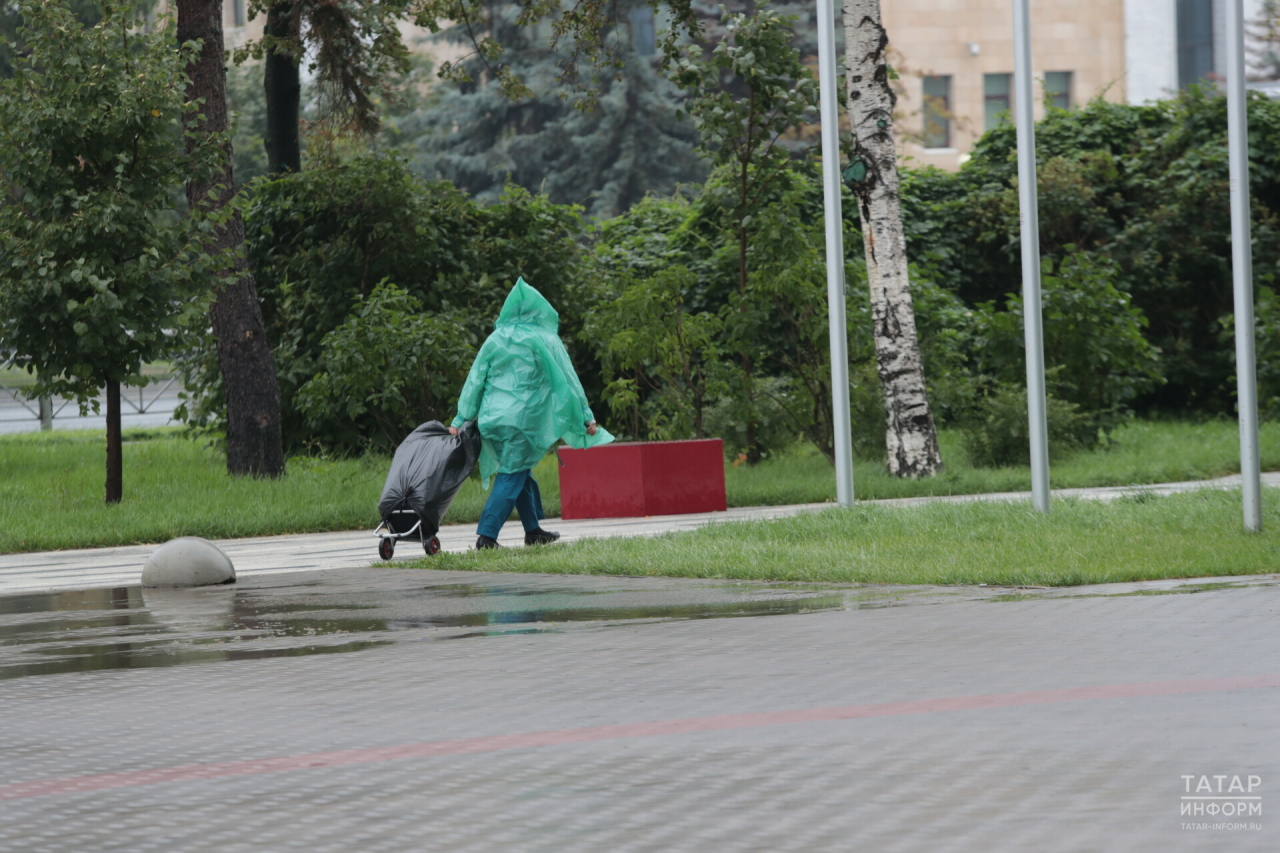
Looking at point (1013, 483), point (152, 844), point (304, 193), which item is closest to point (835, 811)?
point (152, 844)

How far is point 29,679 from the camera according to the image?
22.5ft

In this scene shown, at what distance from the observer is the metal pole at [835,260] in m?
12.8

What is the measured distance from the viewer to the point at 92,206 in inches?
576

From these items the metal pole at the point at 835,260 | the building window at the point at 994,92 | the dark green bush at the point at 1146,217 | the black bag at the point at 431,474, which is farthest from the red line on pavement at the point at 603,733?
the building window at the point at 994,92

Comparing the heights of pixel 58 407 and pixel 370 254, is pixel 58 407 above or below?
below

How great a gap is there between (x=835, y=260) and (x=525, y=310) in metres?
2.94

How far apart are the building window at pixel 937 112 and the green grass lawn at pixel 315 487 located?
98.5 ft

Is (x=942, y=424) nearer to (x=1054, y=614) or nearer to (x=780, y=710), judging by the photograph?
(x=1054, y=614)

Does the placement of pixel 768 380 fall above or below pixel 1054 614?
above

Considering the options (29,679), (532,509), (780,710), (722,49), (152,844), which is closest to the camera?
(152,844)

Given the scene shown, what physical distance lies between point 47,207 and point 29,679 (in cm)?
900

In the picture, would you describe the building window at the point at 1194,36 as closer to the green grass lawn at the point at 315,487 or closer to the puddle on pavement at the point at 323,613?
the green grass lawn at the point at 315,487

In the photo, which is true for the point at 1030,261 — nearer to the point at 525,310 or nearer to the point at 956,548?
the point at 956,548

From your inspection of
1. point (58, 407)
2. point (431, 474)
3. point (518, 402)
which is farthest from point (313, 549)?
point (58, 407)
